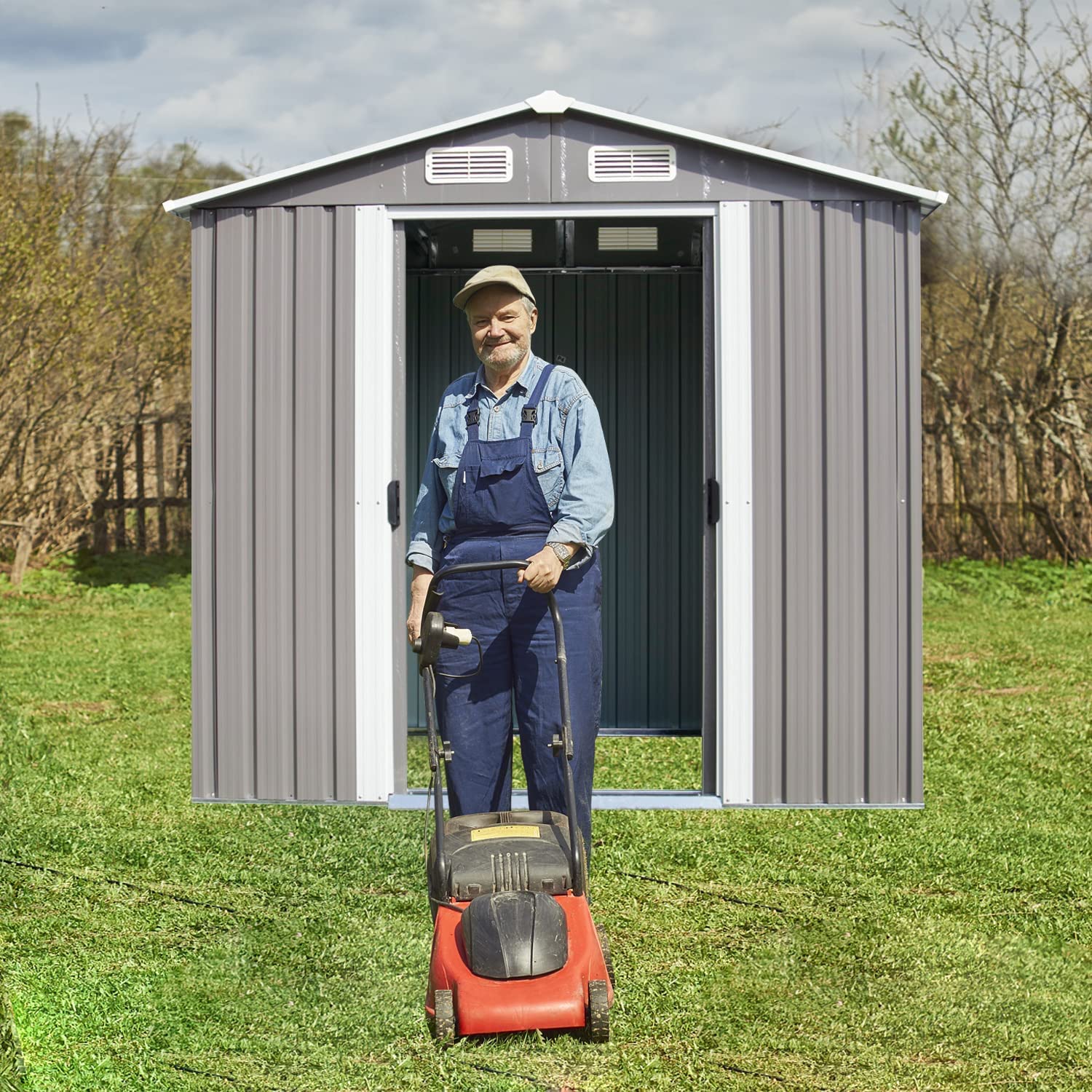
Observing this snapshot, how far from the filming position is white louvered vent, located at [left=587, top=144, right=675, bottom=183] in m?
5.33

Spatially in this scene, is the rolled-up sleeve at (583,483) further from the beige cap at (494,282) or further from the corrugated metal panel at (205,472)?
the corrugated metal panel at (205,472)

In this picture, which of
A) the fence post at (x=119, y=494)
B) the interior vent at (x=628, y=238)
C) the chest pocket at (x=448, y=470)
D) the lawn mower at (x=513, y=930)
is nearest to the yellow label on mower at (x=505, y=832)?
the lawn mower at (x=513, y=930)

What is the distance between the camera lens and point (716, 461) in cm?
539

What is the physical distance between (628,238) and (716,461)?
4.58ft

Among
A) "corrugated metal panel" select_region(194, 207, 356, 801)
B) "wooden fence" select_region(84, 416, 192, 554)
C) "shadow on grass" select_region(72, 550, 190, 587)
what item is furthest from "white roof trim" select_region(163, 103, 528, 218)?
"wooden fence" select_region(84, 416, 192, 554)

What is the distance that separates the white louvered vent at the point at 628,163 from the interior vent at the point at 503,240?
1.02 m

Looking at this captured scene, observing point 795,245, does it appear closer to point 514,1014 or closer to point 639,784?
point 639,784

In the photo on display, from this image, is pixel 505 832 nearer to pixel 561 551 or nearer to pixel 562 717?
pixel 562 717

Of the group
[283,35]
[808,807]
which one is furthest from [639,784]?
[283,35]

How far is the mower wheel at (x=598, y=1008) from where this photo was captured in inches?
125

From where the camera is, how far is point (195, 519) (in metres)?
5.44

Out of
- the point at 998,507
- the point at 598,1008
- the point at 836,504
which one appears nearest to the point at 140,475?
the point at 998,507

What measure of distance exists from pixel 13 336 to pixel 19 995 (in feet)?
30.5

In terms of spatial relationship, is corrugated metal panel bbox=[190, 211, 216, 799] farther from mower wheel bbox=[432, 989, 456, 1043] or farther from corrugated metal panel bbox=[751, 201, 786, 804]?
mower wheel bbox=[432, 989, 456, 1043]
